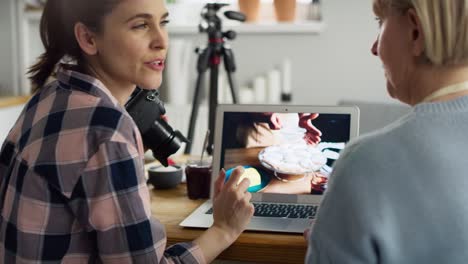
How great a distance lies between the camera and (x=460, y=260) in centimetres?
74

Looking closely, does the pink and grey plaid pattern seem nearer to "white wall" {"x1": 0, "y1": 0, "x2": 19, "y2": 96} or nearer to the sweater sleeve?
the sweater sleeve

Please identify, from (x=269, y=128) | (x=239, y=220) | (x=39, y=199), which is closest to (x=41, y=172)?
(x=39, y=199)

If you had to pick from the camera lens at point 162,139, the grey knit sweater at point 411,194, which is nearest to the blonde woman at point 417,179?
the grey knit sweater at point 411,194

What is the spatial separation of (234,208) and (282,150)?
0.25m

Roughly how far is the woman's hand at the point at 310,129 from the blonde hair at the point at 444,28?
0.61 metres

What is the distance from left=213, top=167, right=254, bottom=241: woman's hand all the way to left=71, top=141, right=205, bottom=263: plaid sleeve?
0.20m

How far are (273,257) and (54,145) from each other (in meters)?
0.48

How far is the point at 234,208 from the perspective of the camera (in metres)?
1.15

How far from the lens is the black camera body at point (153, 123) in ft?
4.23

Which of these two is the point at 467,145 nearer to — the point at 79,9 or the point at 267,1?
the point at 79,9

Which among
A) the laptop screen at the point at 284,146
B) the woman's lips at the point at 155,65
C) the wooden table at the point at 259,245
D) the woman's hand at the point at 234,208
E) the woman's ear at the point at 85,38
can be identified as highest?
the woman's ear at the point at 85,38

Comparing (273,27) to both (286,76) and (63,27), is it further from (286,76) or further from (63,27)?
(63,27)

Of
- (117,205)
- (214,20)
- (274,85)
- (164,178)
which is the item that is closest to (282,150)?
(164,178)

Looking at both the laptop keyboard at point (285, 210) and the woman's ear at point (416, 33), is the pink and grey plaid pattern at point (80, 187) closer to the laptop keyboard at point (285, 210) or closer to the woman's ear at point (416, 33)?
the laptop keyboard at point (285, 210)
